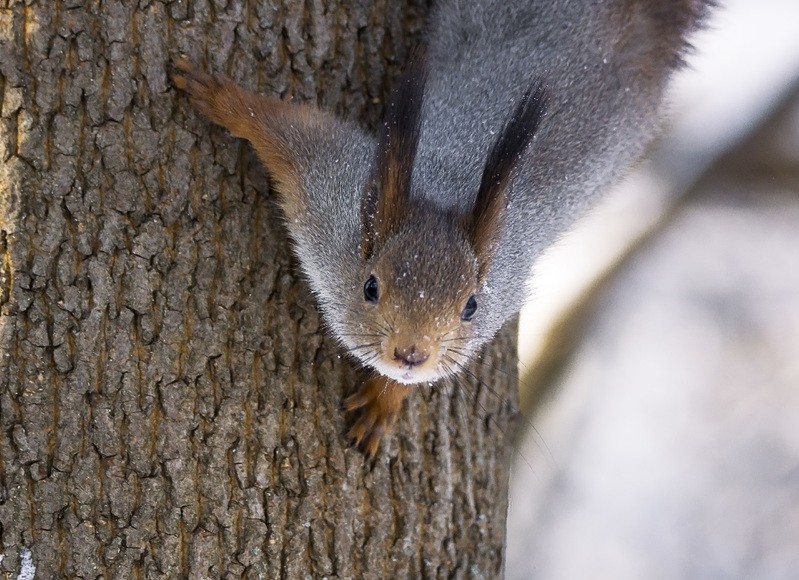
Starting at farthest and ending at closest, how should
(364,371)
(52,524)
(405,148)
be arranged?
(364,371), (405,148), (52,524)

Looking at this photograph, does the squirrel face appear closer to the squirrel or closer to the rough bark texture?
the squirrel

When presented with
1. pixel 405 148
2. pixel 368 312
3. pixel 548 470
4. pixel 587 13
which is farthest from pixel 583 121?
pixel 548 470

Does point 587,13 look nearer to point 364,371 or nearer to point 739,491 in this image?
point 364,371

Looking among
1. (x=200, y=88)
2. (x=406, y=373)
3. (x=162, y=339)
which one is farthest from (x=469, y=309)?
(x=200, y=88)

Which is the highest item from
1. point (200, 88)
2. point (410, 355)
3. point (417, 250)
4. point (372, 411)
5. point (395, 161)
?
point (200, 88)

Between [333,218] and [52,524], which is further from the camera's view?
[333,218]

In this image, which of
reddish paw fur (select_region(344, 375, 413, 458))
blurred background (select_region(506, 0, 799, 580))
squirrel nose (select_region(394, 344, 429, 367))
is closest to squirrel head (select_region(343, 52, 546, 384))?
squirrel nose (select_region(394, 344, 429, 367))

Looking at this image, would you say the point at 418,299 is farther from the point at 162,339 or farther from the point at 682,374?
the point at 682,374
